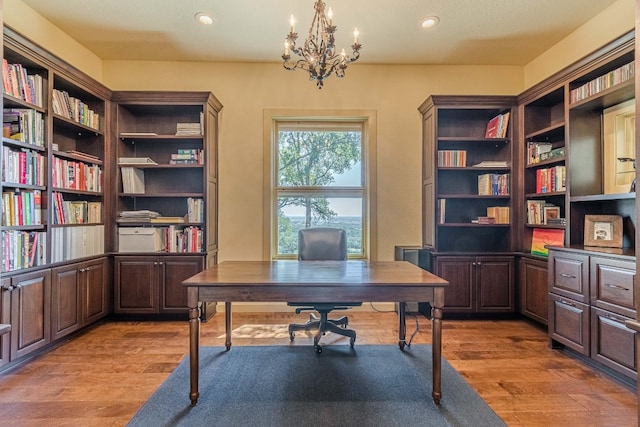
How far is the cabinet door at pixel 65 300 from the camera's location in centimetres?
278

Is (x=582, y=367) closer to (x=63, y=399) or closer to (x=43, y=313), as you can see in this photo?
(x=63, y=399)

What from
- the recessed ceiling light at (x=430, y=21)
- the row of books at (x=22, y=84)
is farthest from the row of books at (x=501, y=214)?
the row of books at (x=22, y=84)

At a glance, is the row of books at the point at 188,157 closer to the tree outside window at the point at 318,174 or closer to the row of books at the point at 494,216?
the tree outside window at the point at 318,174

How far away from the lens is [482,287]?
358cm

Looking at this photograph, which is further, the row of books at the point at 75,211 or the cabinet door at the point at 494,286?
the cabinet door at the point at 494,286

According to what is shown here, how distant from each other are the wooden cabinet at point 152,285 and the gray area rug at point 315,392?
947 millimetres

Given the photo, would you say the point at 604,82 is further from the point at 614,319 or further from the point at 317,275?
the point at 317,275

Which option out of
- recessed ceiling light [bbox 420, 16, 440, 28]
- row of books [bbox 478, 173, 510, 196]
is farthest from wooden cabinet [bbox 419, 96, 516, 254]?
recessed ceiling light [bbox 420, 16, 440, 28]

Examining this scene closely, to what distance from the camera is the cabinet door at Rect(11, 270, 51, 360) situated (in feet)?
8.04

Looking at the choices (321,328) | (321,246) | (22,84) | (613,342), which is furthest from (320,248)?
(22,84)

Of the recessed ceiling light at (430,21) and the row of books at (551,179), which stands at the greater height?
the recessed ceiling light at (430,21)

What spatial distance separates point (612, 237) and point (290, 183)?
2964 millimetres

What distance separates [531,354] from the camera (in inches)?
109

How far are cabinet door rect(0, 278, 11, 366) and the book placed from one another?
13.9ft
